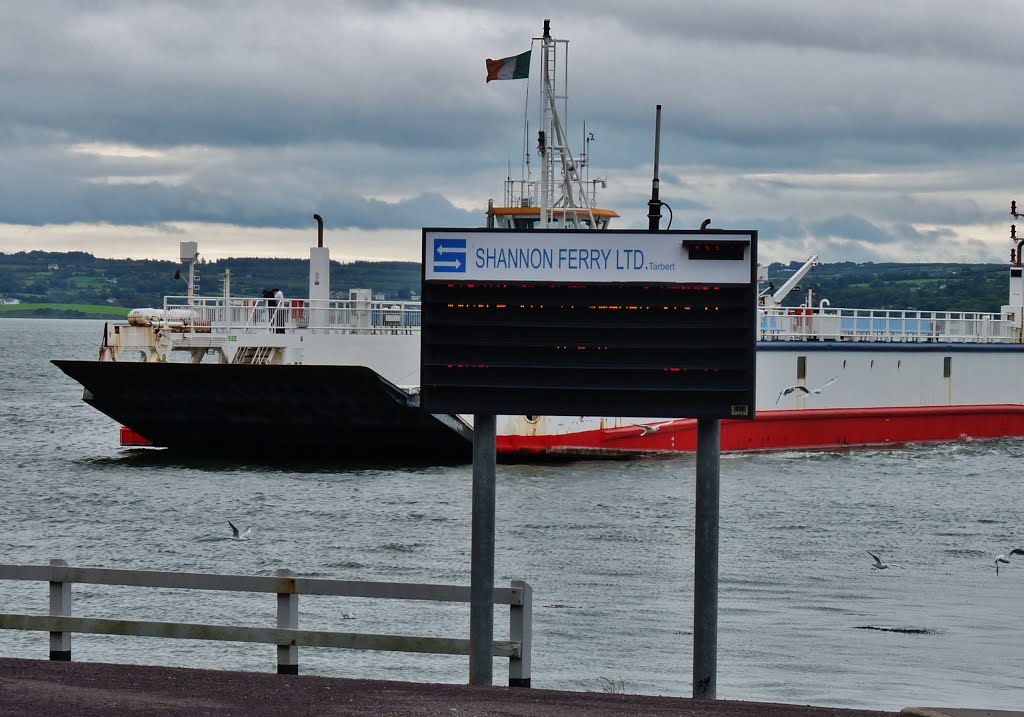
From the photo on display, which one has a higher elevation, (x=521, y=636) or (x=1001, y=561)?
(x=521, y=636)

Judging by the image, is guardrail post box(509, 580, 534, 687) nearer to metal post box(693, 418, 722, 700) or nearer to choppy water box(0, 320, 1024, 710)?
metal post box(693, 418, 722, 700)

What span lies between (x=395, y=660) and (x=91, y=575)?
263 inches

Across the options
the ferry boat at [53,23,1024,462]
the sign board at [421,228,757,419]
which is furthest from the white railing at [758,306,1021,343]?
the sign board at [421,228,757,419]

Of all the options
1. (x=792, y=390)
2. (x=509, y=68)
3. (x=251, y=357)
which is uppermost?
(x=509, y=68)

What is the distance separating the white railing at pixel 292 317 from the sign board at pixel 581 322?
83.8ft

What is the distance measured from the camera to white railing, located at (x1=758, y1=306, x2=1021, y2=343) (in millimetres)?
47969

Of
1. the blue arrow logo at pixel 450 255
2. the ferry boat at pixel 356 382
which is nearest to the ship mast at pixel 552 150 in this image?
the ferry boat at pixel 356 382

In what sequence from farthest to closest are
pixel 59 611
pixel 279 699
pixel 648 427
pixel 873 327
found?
pixel 873 327, pixel 648 427, pixel 59 611, pixel 279 699

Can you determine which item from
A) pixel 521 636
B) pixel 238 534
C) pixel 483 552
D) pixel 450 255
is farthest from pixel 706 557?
pixel 238 534

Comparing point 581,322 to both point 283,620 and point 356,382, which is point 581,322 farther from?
point 356,382

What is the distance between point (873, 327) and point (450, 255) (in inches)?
1644

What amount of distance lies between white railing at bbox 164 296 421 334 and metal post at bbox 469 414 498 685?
26016mm

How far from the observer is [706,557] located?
416 inches

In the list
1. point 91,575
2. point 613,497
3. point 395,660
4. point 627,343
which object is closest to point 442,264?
point 627,343
